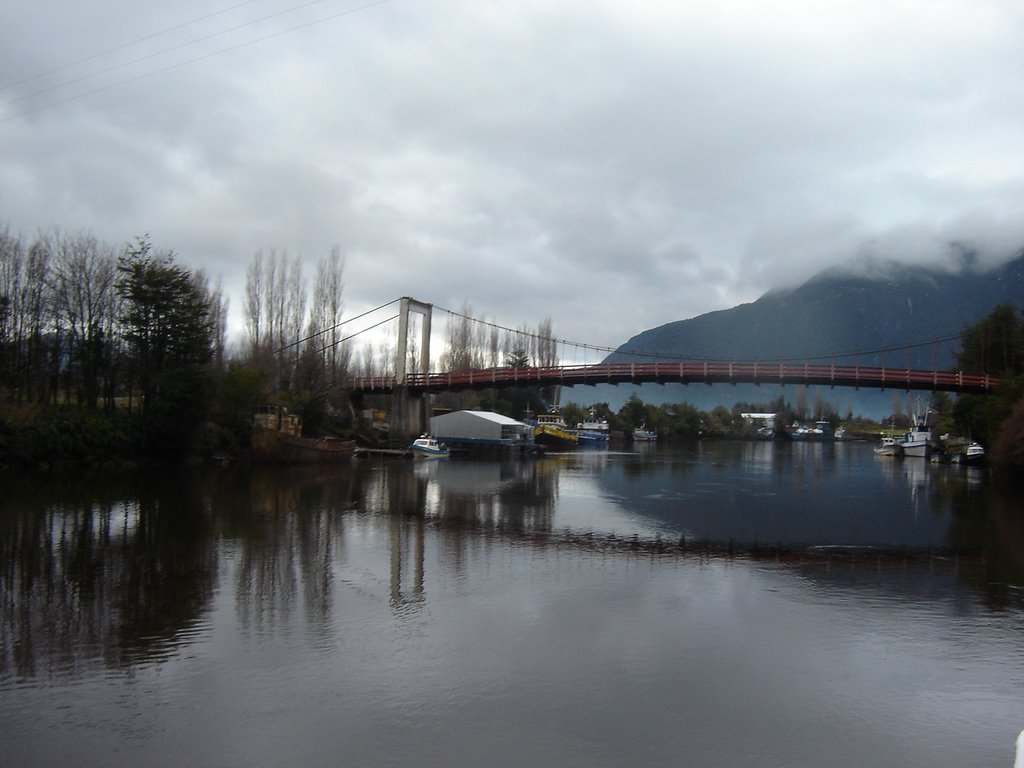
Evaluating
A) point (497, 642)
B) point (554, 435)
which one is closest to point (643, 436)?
point (554, 435)

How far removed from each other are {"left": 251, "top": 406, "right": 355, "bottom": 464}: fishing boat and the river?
2193 cm

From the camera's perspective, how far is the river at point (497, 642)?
279 inches

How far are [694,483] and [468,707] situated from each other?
30741mm

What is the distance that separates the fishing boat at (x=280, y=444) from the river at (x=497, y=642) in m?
21.9

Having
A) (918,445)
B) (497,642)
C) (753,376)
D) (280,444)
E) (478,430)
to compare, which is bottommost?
(497,642)

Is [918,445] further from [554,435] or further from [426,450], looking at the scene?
[426,450]

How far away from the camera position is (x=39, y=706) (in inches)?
294

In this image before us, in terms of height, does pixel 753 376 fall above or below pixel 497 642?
above

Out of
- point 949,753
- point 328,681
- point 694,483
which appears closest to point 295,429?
point 694,483

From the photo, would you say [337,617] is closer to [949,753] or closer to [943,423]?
[949,753]

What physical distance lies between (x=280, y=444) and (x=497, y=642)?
3540cm

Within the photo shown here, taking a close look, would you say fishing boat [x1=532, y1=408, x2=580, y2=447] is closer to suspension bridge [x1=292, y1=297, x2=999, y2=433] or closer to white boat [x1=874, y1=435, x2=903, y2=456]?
suspension bridge [x1=292, y1=297, x2=999, y2=433]

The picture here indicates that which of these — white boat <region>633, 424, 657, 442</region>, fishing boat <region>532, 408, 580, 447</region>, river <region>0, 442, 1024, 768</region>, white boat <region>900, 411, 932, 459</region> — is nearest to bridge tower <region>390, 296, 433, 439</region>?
fishing boat <region>532, 408, 580, 447</region>

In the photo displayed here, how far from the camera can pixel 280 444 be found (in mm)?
43094
